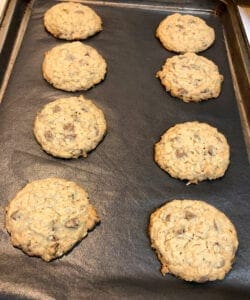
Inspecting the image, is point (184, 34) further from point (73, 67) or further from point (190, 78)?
point (73, 67)

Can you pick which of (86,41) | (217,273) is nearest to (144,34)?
(86,41)

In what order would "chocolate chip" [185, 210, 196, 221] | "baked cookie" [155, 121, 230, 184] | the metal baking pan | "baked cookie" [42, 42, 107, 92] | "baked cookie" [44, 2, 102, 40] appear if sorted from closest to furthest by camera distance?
the metal baking pan, "chocolate chip" [185, 210, 196, 221], "baked cookie" [155, 121, 230, 184], "baked cookie" [42, 42, 107, 92], "baked cookie" [44, 2, 102, 40]

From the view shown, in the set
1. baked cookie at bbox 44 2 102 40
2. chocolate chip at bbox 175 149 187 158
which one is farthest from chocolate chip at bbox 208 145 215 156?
baked cookie at bbox 44 2 102 40

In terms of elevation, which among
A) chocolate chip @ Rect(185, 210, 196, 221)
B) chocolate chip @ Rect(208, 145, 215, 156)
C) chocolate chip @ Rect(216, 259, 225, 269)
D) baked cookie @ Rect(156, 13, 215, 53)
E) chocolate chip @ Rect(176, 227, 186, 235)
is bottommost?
chocolate chip @ Rect(216, 259, 225, 269)

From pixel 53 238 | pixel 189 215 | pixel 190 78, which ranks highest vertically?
pixel 190 78

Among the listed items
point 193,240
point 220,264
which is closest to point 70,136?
point 193,240

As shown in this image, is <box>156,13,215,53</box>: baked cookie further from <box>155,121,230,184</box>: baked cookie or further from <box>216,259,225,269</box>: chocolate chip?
<box>216,259,225,269</box>: chocolate chip
